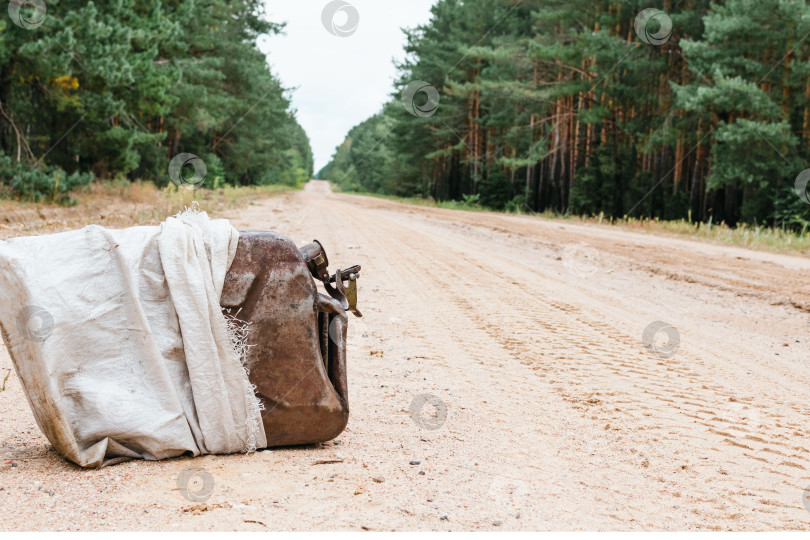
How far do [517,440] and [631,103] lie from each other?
89.1 ft

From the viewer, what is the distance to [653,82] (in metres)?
24.7

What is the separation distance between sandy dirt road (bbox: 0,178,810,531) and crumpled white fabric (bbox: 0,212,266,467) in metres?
0.13

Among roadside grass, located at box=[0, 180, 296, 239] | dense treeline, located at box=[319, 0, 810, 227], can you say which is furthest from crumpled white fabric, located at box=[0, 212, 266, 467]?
dense treeline, located at box=[319, 0, 810, 227]

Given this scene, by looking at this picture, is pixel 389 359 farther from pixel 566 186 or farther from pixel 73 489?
pixel 566 186

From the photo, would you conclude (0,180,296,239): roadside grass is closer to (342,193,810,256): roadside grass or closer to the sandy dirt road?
the sandy dirt road

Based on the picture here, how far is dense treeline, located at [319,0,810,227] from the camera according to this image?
733 inches

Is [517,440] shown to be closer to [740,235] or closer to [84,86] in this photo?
[84,86]

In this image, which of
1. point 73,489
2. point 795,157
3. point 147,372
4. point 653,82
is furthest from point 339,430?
point 653,82

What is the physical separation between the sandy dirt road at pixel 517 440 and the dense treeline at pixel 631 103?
13.8 metres

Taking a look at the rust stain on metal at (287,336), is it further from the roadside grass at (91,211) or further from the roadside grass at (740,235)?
the roadside grass at (740,235)

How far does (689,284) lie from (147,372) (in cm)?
834

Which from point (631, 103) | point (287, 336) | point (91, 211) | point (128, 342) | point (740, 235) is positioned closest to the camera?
point (128, 342)

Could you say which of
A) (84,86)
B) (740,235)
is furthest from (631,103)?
(84,86)

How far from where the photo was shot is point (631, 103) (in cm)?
2756
